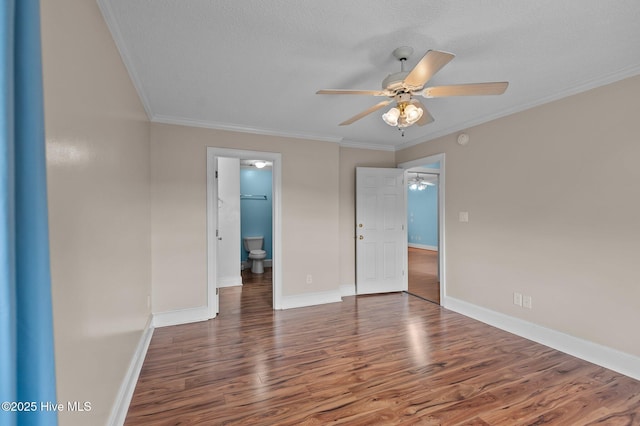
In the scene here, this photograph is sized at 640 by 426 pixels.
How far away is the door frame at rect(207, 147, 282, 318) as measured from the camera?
3.62 m

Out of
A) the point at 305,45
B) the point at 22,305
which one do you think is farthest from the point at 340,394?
the point at 305,45

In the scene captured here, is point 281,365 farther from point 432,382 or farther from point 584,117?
point 584,117

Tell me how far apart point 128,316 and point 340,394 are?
1651 millimetres

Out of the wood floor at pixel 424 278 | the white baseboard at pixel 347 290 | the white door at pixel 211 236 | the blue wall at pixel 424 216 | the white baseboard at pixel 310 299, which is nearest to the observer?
the white door at pixel 211 236

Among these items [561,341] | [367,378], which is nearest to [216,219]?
[367,378]

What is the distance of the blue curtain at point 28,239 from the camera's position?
26.2 inches

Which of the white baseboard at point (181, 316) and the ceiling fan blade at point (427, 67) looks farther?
the white baseboard at point (181, 316)

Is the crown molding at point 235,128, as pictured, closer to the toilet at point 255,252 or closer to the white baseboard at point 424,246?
the toilet at point 255,252

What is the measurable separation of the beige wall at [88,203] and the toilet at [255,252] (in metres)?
3.87

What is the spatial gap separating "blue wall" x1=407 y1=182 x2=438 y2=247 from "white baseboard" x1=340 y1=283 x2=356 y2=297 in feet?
19.9

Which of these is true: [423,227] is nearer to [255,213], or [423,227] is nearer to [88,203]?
[255,213]

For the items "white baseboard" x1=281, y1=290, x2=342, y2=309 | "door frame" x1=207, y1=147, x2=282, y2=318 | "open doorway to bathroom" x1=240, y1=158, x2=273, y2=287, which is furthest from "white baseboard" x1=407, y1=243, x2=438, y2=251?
"door frame" x1=207, y1=147, x2=282, y2=318

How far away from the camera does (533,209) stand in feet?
9.80

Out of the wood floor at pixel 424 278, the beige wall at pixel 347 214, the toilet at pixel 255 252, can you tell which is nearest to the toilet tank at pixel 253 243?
the toilet at pixel 255 252
